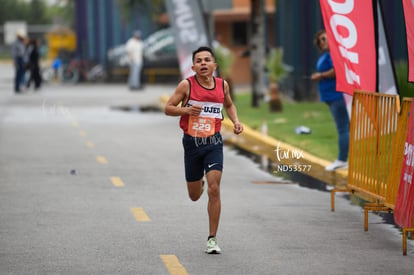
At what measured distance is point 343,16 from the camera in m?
11.9

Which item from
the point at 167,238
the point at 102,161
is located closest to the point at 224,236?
the point at 167,238

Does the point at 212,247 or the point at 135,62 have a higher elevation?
the point at 212,247

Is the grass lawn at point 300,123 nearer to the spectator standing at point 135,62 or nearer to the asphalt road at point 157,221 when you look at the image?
the asphalt road at point 157,221

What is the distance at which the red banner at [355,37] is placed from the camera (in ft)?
39.1

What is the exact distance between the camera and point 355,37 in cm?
1192

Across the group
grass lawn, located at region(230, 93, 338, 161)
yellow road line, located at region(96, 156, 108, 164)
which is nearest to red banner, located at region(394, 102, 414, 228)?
grass lawn, located at region(230, 93, 338, 161)

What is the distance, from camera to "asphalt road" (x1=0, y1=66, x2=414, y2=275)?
905cm

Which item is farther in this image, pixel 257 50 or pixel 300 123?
pixel 257 50

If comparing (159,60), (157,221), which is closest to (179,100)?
(157,221)

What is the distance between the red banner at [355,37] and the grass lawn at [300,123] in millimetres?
4483

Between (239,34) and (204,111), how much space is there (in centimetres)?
4171

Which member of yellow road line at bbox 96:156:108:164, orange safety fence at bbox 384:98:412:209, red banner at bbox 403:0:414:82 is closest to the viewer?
red banner at bbox 403:0:414:82

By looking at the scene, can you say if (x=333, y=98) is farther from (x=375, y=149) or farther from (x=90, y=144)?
(x=90, y=144)

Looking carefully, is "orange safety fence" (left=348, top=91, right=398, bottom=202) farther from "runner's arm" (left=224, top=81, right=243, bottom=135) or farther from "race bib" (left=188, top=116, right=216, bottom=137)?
"race bib" (left=188, top=116, right=216, bottom=137)
